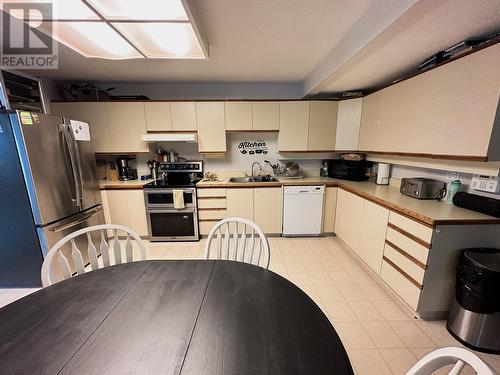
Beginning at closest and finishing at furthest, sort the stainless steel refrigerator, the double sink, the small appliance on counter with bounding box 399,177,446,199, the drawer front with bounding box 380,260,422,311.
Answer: the drawer front with bounding box 380,260,422,311 → the stainless steel refrigerator → the small appliance on counter with bounding box 399,177,446,199 → the double sink

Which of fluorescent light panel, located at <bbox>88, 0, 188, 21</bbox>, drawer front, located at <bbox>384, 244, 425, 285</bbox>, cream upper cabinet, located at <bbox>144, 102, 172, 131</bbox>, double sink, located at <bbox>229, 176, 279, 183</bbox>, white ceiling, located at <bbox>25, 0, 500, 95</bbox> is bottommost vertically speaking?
drawer front, located at <bbox>384, 244, 425, 285</bbox>

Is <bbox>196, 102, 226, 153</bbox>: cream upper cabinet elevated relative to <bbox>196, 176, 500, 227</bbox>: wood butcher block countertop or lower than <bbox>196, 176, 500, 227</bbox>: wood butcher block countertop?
elevated

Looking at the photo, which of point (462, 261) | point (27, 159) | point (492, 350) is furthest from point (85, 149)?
point (492, 350)

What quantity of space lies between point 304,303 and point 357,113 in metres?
2.86

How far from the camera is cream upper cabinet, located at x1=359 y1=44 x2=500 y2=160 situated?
53.5 inches

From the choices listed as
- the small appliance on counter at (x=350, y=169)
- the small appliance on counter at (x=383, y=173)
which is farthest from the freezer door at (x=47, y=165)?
the small appliance on counter at (x=383, y=173)

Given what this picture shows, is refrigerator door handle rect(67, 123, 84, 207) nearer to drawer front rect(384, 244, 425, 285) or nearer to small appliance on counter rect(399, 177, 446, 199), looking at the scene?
drawer front rect(384, 244, 425, 285)

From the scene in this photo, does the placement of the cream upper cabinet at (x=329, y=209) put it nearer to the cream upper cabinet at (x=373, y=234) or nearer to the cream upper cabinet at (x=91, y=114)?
the cream upper cabinet at (x=373, y=234)

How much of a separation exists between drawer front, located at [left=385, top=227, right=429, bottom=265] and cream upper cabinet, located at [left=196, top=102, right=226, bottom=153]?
7.85ft

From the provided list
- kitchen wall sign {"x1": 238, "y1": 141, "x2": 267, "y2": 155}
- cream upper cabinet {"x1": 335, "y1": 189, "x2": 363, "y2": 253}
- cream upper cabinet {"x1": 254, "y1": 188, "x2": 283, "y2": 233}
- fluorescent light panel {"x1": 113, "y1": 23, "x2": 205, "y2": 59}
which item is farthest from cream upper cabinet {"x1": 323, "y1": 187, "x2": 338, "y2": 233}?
fluorescent light panel {"x1": 113, "y1": 23, "x2": 205, "y2": 59}

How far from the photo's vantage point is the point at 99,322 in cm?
82

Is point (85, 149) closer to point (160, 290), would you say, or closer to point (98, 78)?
point (98, 78)

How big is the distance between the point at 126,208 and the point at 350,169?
11.2 feet

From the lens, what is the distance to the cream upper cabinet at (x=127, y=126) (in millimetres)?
2988
